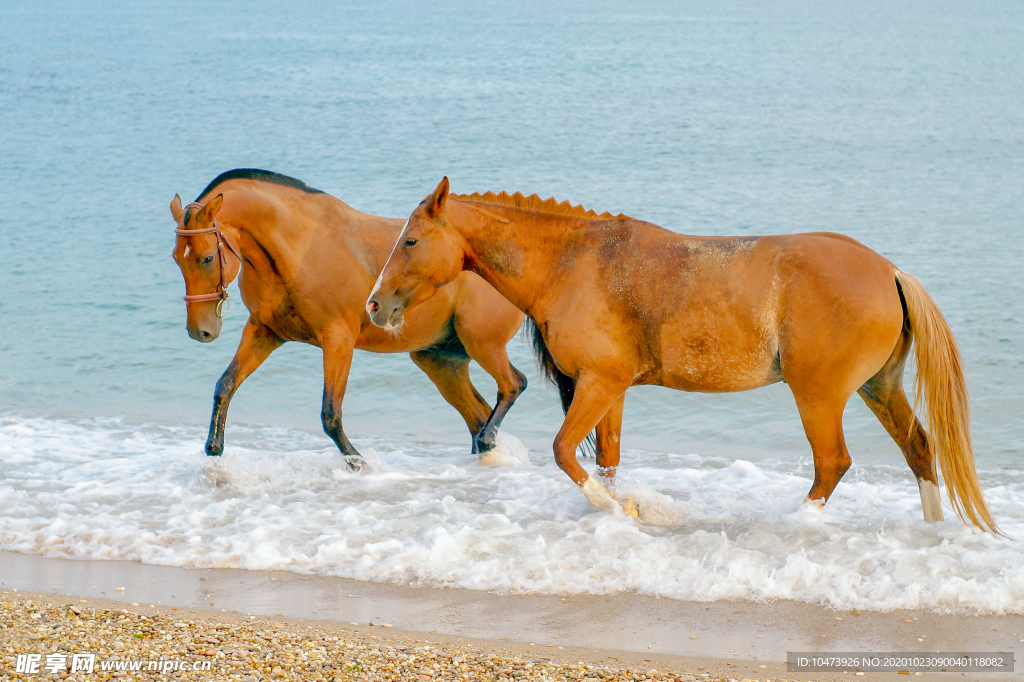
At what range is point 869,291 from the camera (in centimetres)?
492

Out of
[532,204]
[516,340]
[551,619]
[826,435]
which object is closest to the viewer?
[551,619]

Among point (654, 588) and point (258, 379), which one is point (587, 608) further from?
point (258, 379)

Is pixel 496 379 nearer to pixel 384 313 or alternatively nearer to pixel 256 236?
pixel 384 313

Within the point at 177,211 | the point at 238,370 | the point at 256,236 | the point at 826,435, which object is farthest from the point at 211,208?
the point at 826,435

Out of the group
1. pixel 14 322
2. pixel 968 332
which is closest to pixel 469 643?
pixel 968 332

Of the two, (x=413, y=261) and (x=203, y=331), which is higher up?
(x=413, y=261)

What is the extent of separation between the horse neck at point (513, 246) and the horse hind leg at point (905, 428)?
169cm

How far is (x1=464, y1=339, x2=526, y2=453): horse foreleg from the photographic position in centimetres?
668

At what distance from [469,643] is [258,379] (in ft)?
22.4

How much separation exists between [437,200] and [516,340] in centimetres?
705

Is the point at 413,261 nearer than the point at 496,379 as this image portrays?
Yes

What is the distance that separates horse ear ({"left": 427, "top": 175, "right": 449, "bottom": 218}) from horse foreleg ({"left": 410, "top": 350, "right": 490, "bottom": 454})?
1966 mm

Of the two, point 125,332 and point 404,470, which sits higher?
point 404,470

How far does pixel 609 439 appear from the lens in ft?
18.5
